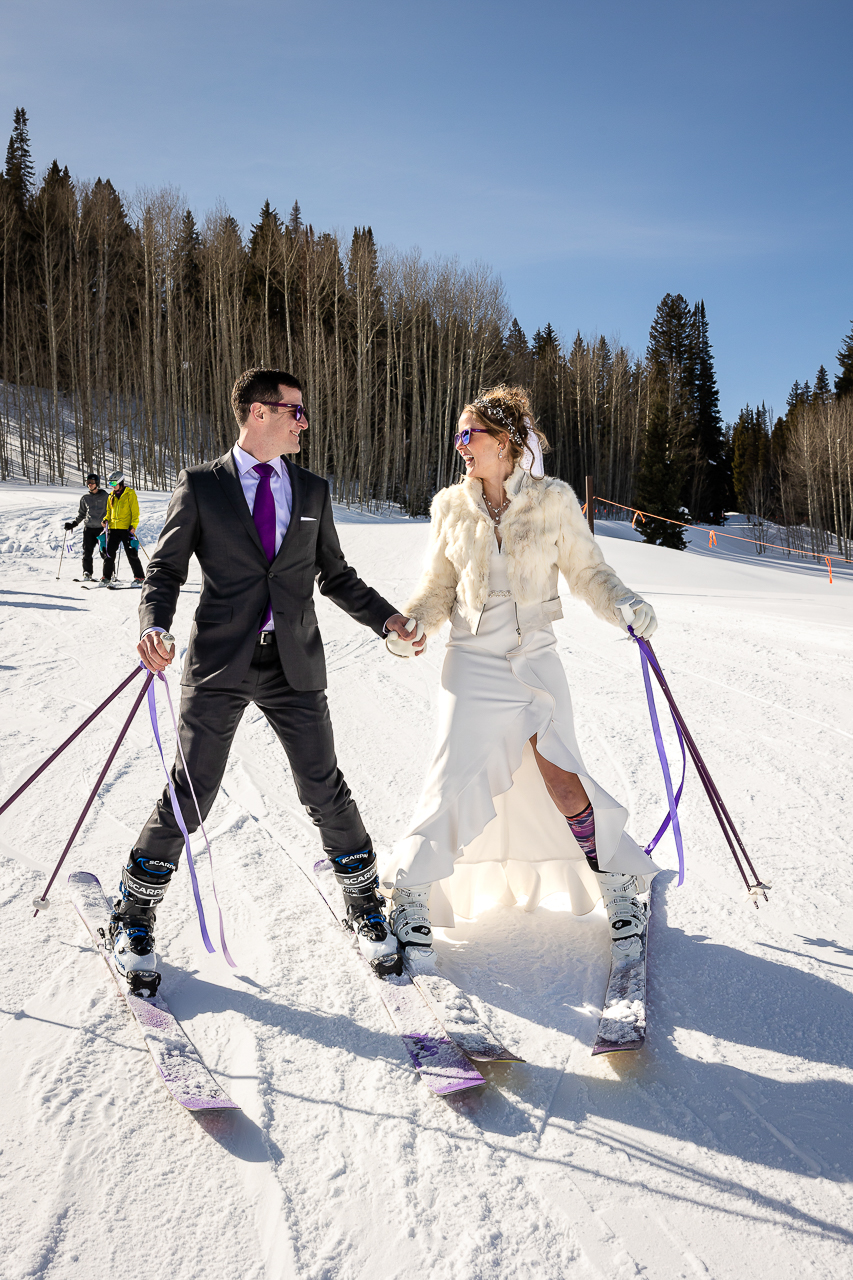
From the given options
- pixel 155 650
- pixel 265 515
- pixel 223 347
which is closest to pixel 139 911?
pixel 155 650

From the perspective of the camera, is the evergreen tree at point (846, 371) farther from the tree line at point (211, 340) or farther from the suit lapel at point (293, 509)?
the suit lapel at point (293, 509)

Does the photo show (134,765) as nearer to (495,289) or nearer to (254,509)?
(254,509)

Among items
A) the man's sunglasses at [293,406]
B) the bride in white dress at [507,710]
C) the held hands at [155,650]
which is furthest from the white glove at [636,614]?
the held hands at [155,650]

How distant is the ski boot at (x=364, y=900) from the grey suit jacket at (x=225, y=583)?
24.4 inches

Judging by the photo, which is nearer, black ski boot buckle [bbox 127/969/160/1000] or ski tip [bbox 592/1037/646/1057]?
ski tip [bbox 592/1037/646/1057]

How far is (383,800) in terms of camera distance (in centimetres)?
414

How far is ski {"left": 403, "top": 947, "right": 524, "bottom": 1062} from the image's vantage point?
2104 mm

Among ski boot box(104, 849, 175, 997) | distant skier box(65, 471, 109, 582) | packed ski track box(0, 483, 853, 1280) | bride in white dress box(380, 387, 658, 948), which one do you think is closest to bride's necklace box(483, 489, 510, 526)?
bride in white dress box(380, 387, 658, 948)

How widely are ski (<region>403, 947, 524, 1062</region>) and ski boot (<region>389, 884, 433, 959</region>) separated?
0.02 m

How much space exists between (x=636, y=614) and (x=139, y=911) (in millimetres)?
1843

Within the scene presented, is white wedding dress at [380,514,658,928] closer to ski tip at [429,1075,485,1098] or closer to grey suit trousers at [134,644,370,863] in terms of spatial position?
grey suit trousers at [134,644,370,863]

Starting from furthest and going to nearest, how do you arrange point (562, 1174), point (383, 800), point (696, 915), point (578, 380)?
point (578, 380) → point (383, 800) → point (696, 915) → point (562, 1174)

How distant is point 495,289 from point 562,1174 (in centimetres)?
3393

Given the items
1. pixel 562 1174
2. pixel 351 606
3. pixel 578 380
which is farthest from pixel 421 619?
pixel 578 380
